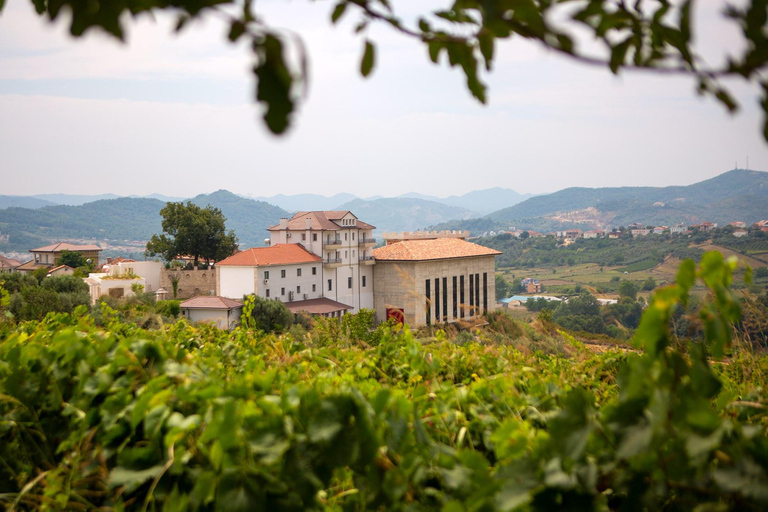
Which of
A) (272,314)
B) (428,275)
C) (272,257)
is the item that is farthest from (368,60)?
(428,275)

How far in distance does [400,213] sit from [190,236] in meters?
141

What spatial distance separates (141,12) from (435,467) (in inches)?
34.0

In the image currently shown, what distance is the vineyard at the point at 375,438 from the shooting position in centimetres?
87

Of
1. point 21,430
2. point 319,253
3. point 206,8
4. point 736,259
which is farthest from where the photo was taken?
point 319,253

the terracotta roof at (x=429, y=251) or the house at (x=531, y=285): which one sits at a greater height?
the terracotta roof at (x=429, y=251)

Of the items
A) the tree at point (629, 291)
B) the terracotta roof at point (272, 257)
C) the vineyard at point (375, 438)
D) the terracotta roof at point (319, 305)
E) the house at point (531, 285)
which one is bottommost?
the house at point (531, 285)

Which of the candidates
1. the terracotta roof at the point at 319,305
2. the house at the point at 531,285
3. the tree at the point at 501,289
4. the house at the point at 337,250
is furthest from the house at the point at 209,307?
the house at the point at 531,285

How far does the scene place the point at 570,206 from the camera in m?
148

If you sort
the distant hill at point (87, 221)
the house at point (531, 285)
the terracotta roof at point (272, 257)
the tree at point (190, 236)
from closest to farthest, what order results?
the terracotta roof at point (272, 257) → the tree at point (190, 236) → the house at point (531, 285) → the distant hill at point (87, 221)

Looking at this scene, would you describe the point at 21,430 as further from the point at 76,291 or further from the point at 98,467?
the point at 76,291

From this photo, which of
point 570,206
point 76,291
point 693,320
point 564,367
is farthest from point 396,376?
point 570,206

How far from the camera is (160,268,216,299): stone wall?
1475 inches

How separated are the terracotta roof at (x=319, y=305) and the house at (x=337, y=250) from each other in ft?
1.96

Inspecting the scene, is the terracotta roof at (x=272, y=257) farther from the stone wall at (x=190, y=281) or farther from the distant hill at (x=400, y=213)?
the distant hill at (x=400, y=213)
